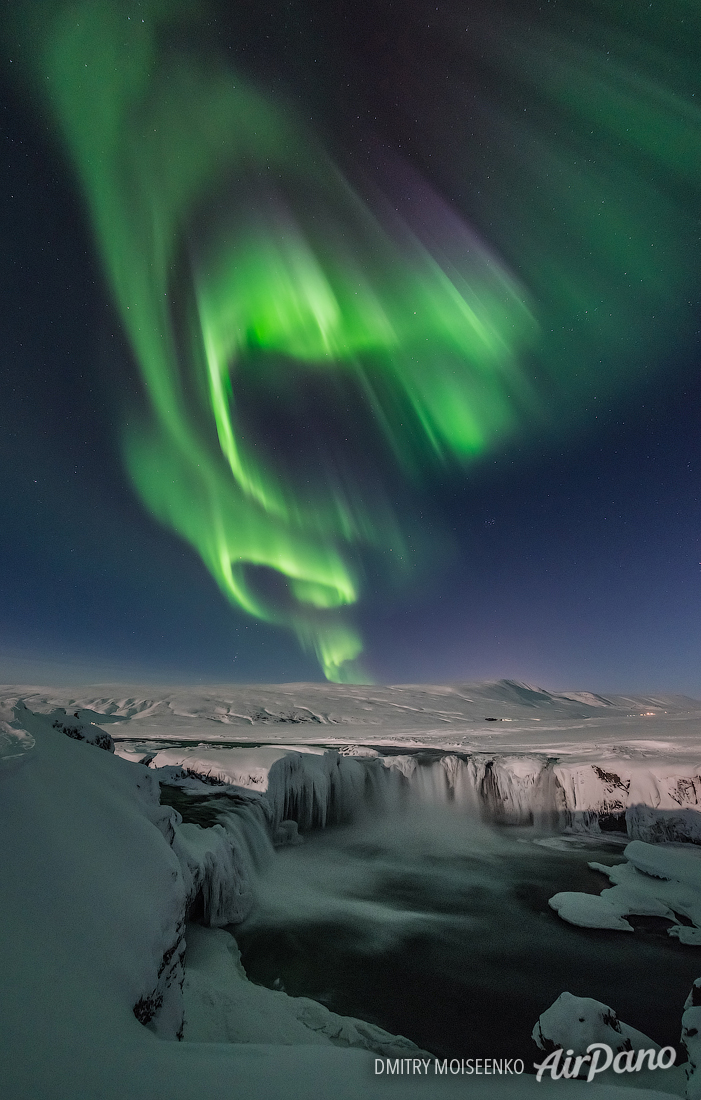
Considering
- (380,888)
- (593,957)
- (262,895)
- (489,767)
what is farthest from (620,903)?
(489,767)

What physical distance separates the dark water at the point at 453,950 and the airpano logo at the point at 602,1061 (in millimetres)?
918

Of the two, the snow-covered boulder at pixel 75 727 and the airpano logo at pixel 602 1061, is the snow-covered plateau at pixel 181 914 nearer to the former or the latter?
the snow-covered boulder at pixel 75 727

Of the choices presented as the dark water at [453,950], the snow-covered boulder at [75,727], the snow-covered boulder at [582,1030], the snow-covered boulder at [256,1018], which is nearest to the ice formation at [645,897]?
the dark water at [453,950]

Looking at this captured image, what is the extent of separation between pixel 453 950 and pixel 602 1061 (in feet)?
16.1

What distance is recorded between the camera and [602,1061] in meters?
7.25

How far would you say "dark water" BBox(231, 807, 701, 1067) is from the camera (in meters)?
8.90

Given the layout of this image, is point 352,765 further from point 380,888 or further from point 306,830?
point 380,888

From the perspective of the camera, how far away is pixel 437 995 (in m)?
9.59

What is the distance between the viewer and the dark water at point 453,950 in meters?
8.90

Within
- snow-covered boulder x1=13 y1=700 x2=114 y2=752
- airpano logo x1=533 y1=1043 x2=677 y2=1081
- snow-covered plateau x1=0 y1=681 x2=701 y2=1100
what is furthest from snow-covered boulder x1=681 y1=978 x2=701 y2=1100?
snow-covered boulder x1=13 y1=700 x2=114 y2=752

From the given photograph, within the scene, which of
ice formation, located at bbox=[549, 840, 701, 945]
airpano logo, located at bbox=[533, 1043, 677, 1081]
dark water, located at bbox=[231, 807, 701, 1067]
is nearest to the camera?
airpano logo, located at bbox=[533, 1043, 677, 1081]

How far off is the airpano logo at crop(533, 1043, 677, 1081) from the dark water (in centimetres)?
92

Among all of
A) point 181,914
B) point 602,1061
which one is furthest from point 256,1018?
point 602,1061

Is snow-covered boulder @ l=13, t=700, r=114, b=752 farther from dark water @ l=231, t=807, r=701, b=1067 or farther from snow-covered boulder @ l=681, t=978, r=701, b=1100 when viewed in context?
snow-covered boulder @ l=681, t=978, r=701, b=1100
